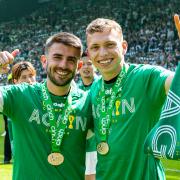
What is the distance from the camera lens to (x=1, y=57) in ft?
11.1

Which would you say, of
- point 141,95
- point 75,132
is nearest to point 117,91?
point 141,95

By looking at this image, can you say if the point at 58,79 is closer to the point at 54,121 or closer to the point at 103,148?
the point at 54,121

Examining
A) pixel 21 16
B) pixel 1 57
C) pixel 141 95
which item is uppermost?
pixel 21 16

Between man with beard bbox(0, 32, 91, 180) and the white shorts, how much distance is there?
163 millimetres

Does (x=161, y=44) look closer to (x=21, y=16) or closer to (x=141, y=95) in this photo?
(x=21, y=16)

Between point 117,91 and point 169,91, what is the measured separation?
58 cm

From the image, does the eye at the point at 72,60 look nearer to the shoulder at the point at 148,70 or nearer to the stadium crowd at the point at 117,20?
the shoulder at the point at 148,70

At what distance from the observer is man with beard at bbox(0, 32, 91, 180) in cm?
342

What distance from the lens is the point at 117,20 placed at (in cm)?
3031

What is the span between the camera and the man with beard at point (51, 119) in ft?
11.2

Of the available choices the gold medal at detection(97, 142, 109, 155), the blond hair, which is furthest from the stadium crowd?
the gold medal at detection(97, 142, 109, 155)

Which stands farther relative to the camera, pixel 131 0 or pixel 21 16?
pixel 21 16

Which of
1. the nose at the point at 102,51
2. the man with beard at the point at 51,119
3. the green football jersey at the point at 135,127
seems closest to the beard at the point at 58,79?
the man with beard at the point at 51,119

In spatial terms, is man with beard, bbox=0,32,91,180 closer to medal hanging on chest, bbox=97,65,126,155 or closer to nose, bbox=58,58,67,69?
nose, bbox=58,58,67,69
